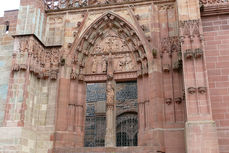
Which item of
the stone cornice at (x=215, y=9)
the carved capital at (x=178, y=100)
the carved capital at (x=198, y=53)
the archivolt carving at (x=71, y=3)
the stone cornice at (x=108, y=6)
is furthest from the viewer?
the archivolt carving at (x=71, y=3)

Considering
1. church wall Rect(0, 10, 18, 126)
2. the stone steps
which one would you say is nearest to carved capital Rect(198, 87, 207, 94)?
the stone steps

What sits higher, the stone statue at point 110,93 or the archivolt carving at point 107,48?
the archivolt carving at point 107,48

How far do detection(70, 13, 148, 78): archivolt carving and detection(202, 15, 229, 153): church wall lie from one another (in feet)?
10.1

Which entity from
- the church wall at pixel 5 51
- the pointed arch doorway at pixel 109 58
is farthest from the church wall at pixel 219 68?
the church wall at pixel 5 51

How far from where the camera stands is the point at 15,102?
11.9 metres

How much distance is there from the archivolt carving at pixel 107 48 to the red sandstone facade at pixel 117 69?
5 cm

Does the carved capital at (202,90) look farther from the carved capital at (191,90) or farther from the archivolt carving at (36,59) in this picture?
the archivolt carving at (36,59)

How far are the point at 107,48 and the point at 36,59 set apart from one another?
3.44 meters

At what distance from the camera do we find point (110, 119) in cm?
1270

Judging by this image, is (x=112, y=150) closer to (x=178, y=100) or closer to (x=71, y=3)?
(x=178, y=100)

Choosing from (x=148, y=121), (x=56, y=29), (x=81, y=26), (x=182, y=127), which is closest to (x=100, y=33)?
(x=81, y=26)

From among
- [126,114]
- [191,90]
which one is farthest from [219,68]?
[126,114]

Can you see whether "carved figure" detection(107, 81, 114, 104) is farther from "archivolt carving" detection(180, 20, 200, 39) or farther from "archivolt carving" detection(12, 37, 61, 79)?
"archivolt carving" detection(180, 20, 200, 39)

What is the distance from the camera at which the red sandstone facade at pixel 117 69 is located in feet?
35.2
